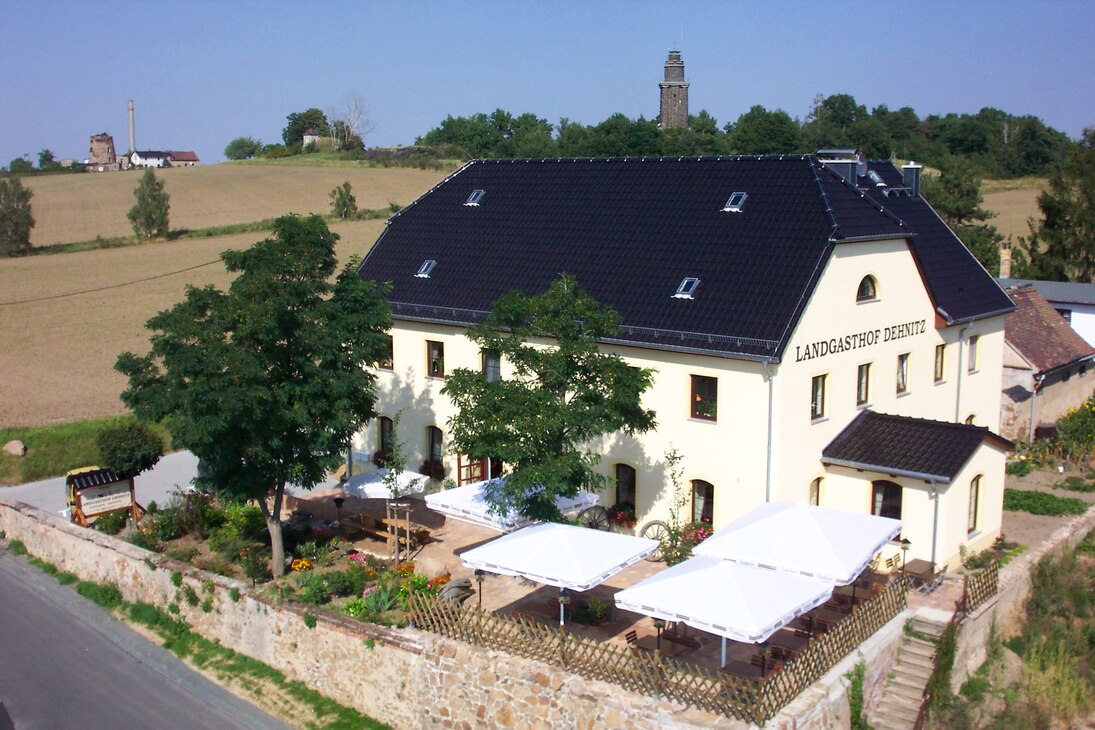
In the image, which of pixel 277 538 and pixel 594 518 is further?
pixel 594 518

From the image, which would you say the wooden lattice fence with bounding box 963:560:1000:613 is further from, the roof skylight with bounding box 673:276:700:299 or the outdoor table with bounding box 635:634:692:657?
the roof skylight with bounding box 673:276:700:299

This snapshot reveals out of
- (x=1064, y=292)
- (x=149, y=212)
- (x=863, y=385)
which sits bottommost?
(x=863, y=385)

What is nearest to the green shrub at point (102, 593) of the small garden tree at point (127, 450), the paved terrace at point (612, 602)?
the small garden tree at point (127, 450)

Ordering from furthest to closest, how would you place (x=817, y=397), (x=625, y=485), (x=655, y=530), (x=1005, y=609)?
(x=625, y=485) → (x=655, y=530) → (x=817, y=397) → (x=1005, y=609)

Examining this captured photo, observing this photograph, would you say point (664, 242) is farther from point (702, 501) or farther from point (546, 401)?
point (546, 401)

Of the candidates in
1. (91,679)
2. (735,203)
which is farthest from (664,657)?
(735,203)

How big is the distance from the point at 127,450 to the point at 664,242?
44.4 ft

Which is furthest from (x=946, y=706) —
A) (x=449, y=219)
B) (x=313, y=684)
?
(x=449, y=219)

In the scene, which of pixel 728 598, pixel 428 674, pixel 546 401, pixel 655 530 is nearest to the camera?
pixel 728 598

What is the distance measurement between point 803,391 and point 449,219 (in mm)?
12038

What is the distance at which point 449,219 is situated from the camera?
28625 millimetres

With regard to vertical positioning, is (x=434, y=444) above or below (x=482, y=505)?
below

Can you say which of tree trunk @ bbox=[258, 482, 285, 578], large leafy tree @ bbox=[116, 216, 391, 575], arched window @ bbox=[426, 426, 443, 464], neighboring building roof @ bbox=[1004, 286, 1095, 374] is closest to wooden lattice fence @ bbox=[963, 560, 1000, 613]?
large leafy tree @ bbox=[116, 216, 391, 575]

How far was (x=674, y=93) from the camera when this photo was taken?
390ft
